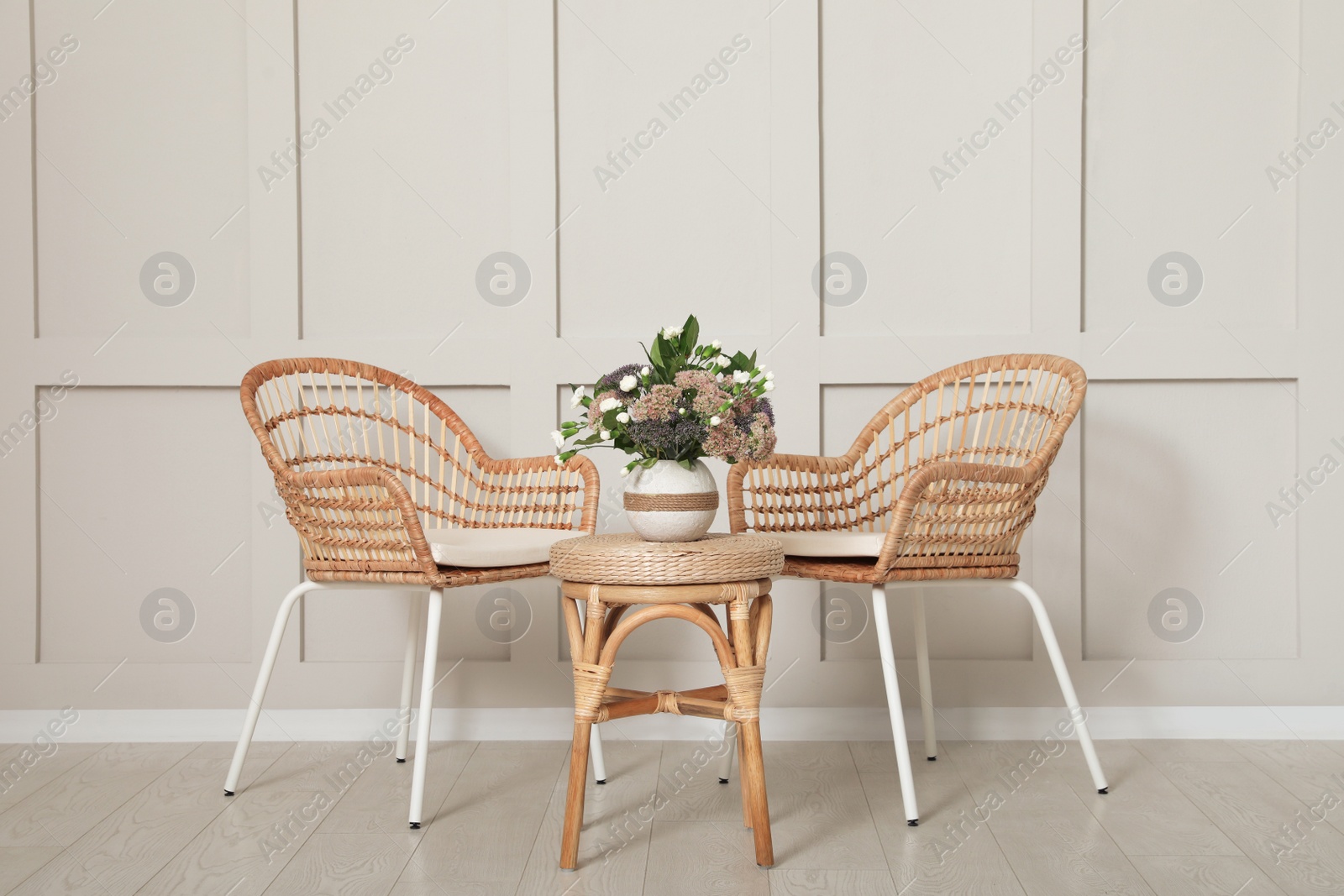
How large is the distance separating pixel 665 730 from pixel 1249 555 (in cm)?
142

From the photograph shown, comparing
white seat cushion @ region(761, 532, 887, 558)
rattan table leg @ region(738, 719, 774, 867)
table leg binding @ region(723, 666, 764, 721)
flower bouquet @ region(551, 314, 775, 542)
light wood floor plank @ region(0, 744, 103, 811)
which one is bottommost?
light wood floor plank @ region(0, 744, 103, 811)

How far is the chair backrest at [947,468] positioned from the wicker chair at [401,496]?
44cm

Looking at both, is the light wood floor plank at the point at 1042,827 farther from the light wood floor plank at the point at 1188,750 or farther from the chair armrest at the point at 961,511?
the chair armrest at the point at 961,511

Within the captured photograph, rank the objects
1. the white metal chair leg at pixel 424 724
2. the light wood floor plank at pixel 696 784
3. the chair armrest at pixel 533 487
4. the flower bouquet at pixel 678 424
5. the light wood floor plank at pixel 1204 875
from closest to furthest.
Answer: the light wood floor plank at pixel 1204 875 → the flower bouquet at pixel 678 424 → the white metal chair leg at pixel 424 724 → the light wood floor plank at pixel 696 784 → the chair armrest at pixel 533 487

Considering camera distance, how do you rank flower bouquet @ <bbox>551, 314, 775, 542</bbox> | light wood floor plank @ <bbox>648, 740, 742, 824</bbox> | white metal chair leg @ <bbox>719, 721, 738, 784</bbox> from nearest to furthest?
1. flower bouquet @ <bbox>551, 314, 775, 542</bbox>
2. light wood floor plank @ <bbox>648, 740, 742, 824</bbox>
3. white metal chair leg @ <bbox>719, 721, 738, 784</bbox>

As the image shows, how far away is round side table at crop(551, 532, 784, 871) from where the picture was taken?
4.76 feet

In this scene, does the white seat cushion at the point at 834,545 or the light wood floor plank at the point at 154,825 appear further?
the white seat cushion at the point at 834,545

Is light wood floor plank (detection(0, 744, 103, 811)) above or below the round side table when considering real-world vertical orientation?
below

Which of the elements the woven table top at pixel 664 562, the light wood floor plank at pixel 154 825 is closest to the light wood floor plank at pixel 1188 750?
the woven table top at pixel 664 562

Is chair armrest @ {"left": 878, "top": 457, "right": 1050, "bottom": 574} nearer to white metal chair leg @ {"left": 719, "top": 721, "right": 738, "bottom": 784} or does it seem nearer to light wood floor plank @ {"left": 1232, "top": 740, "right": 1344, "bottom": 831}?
white metal chair leg @ {"left": 719, "top": 721, "right": 738, "bottom": 784}

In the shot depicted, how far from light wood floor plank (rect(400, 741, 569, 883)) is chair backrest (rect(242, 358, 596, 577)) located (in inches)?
18.8

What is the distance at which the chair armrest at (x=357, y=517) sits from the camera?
168 cm

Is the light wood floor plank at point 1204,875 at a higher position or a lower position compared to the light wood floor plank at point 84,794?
higher

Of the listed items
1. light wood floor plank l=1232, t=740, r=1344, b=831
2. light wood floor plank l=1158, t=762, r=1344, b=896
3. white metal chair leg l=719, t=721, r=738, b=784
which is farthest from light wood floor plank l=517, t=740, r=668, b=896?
light wood floor plank l=1232, t=740, r=1344, b=831
